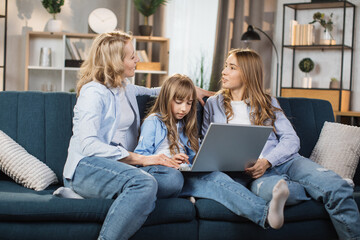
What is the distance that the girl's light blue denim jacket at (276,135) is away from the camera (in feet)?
7.88

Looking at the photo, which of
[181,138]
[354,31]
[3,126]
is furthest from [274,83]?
[3,126]

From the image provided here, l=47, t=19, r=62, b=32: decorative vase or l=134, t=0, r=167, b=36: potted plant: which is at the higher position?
l=134, t=0, r=167, b=36: potted plant

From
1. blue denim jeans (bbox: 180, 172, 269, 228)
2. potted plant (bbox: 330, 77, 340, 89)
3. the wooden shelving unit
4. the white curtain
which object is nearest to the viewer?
blue denim jeans (bbox: 180, 172, 269, 228)

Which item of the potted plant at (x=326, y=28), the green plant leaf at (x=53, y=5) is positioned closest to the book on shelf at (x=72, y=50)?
the green plant leaf at (x=53, y=5)

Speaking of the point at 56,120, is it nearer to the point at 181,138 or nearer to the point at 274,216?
the point at 181,138

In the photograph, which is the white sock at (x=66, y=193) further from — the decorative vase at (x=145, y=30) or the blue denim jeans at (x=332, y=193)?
the decorative vase at (x=145, y=30)

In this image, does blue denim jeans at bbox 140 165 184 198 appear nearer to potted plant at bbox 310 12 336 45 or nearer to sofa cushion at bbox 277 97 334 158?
sofa cushion at bbox 277 97 334 158

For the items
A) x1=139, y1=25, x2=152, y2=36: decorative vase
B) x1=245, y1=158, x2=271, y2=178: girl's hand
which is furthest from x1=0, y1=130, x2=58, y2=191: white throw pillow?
x1=139, y1=25, x2=152, y2=36: decorative vase

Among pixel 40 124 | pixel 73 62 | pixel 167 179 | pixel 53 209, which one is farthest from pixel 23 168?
Answer: pixel 73 62

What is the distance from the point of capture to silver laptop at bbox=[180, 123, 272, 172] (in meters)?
1.94

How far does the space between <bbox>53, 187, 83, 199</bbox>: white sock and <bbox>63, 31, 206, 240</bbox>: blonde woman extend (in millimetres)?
26

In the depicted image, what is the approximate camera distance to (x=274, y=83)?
5152 mm

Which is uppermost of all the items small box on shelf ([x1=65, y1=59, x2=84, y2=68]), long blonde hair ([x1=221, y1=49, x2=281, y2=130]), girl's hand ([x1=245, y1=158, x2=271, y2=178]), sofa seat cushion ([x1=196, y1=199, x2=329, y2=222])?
small box on shelf ([x1=65, y1=59, x2=84, y2=68])

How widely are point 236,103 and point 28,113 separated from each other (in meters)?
1.11
